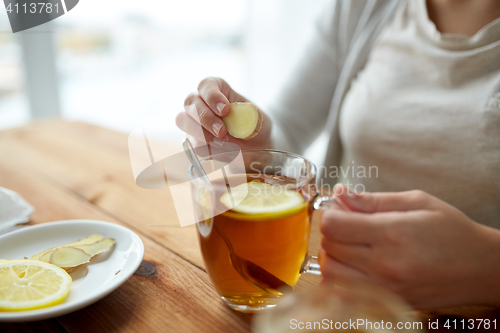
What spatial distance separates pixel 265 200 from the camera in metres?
0.35

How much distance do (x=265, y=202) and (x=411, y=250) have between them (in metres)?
0.13

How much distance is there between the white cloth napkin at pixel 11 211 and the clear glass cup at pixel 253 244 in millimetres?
326

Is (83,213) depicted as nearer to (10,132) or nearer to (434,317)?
(434,317)

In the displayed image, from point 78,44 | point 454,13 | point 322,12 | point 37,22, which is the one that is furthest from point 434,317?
point 78,44

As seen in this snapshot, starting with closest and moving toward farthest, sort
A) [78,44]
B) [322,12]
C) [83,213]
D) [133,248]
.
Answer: [133,248], [83,213], [322,12], [78,44]

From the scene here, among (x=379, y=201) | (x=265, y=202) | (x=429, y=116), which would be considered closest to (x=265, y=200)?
(x=265, y=202)

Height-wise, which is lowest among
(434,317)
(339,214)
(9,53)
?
(434,317)

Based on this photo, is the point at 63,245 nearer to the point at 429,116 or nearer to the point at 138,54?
the point at 429,116

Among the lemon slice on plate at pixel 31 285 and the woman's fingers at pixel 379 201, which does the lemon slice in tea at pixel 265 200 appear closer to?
the woman's fingers at pixel 379 201

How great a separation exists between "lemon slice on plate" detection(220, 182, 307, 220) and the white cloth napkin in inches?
14.5

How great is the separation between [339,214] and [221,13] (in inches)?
110

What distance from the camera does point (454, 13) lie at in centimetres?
76

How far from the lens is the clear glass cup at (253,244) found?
1.11 feet

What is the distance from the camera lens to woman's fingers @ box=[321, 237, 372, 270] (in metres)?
0.33
